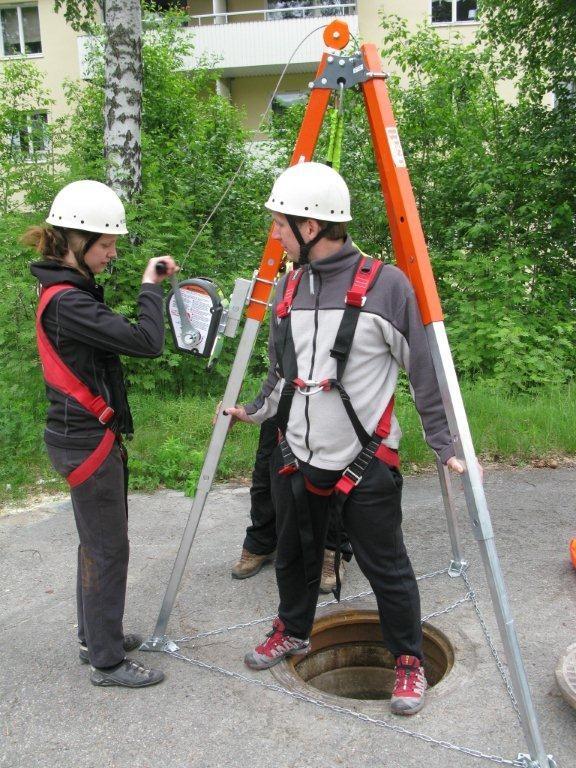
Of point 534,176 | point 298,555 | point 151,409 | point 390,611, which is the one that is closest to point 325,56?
point 298,555

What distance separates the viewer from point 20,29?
2258 cm

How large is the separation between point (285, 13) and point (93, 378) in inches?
886

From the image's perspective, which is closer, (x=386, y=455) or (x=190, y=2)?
(x=386, y=455)

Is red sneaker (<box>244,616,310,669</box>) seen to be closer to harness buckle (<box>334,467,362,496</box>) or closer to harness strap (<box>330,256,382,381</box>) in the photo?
harness buckle (<box>334,467,362,496</box>)

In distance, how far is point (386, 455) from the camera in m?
2.79

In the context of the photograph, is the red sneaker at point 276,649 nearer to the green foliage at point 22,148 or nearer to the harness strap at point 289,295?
the harness strap at point 289,295

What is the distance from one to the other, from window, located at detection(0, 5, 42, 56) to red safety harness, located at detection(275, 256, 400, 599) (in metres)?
23.4

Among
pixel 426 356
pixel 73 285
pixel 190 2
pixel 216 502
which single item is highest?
pixel 190 2

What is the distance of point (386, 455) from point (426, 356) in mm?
416

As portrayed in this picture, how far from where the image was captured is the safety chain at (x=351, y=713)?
2.54 meters

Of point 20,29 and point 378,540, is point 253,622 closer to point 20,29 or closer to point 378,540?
point 378,540

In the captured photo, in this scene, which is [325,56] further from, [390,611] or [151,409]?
[151,409]

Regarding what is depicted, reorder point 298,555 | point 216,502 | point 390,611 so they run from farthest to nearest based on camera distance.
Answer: point 216,502, point 298,555, point 390,611

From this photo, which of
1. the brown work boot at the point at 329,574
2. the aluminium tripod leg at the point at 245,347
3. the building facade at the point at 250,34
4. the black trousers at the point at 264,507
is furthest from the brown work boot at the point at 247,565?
the building facade at the point at 250,34
